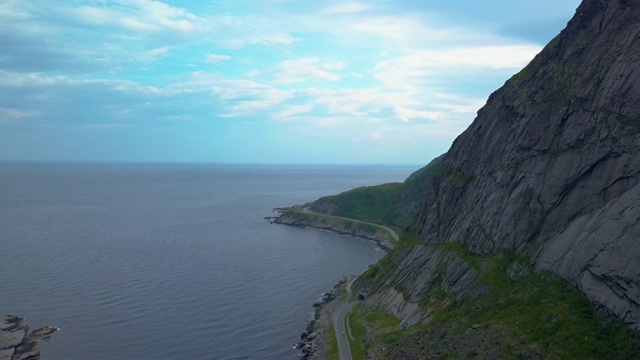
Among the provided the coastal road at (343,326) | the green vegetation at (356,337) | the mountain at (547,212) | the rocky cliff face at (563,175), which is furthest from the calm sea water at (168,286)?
the rocky cliff face at (563,175)

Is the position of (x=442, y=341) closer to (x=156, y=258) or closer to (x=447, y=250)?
(x=447, y=250)

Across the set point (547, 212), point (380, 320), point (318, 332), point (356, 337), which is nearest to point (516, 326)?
point (547, 212)

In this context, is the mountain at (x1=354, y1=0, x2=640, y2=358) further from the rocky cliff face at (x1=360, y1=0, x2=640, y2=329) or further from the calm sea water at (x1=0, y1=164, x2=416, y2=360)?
the calm sea water at (x1=0, y1=164, x2=416, y2=360)

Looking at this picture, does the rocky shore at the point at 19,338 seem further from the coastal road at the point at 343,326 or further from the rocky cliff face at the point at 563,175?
the rocky cliff face at the point at 563,175

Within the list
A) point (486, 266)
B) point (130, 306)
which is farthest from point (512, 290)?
point (130, 306)

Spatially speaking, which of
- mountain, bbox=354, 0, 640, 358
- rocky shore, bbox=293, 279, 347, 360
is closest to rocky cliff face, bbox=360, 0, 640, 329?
mountain, bbox=354, 0, 640, 358
